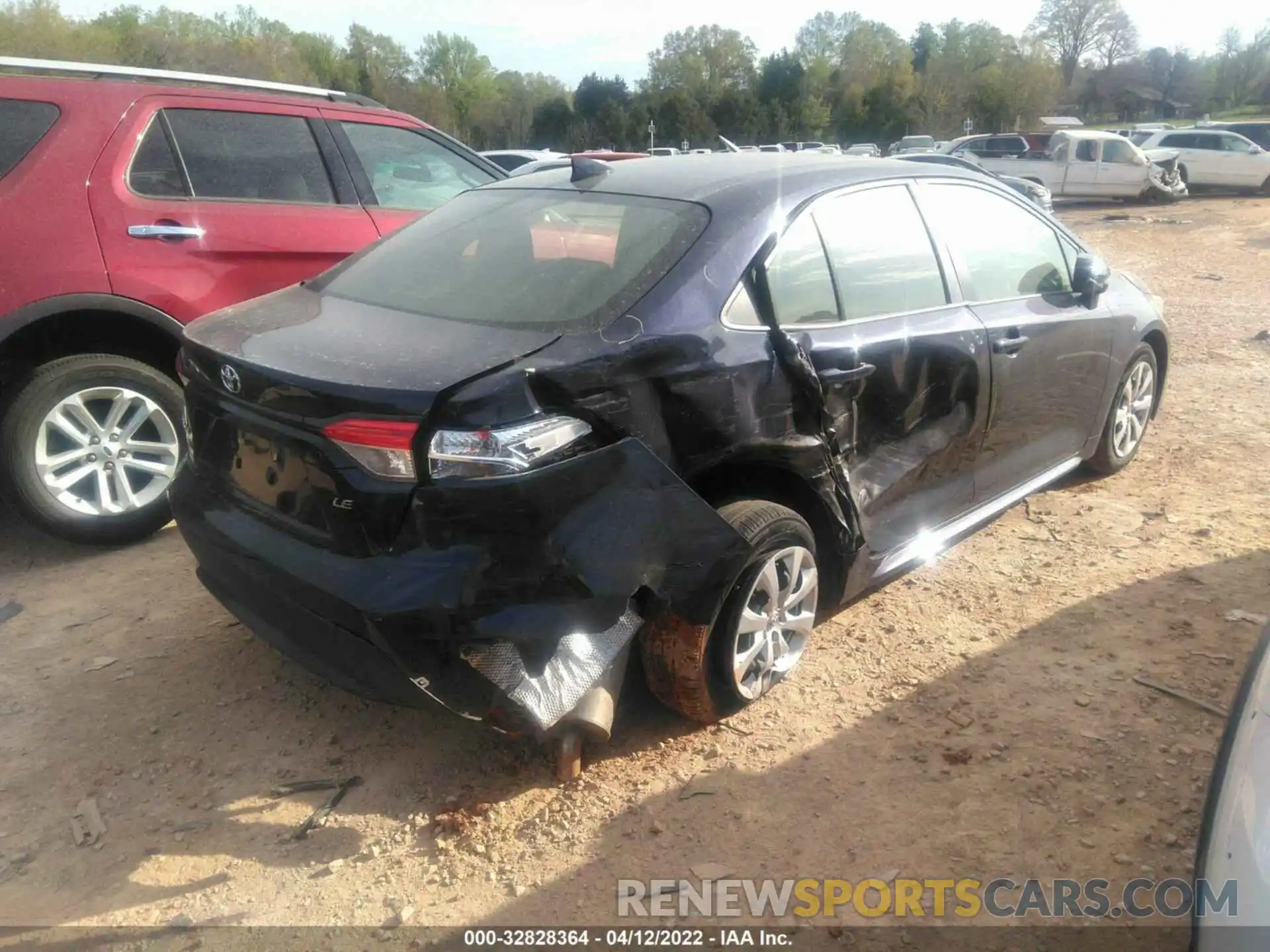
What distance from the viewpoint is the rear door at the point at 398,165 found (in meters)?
4.96

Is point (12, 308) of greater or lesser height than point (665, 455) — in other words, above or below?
above

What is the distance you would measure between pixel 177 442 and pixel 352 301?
1.58 m

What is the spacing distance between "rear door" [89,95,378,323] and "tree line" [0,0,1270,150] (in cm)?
5402

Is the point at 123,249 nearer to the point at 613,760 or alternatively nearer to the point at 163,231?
the point at 163,231

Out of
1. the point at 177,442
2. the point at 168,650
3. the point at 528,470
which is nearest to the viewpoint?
the point at 528,470

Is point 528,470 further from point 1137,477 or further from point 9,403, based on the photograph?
point 1137,477

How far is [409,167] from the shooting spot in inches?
206

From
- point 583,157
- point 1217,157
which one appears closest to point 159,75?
point 583,157

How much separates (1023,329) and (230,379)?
2.93m

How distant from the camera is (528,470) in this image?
7.77ft

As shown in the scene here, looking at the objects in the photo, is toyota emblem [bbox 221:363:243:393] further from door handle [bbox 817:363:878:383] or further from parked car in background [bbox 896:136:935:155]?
parked car in background [bbox 896:136:935:155]

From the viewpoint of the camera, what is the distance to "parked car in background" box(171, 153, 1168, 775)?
7.80 feet

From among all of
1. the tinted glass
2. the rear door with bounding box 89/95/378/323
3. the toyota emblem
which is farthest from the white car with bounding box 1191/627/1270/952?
the tinted glass

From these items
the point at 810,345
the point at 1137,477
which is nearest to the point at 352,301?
the point at 810,345
